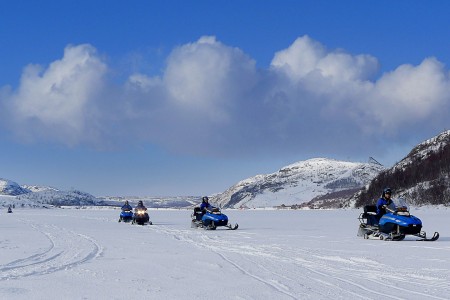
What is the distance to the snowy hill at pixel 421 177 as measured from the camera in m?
84.3

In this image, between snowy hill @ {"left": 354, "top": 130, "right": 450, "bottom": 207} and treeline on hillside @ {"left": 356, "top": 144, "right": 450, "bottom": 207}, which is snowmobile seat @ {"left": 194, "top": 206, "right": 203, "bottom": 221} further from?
snowy hill @ {"left": 354, "top": 130, "right": 450, "bottom": 207}

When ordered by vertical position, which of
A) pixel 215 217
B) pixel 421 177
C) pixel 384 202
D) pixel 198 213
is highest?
pixel 421 177

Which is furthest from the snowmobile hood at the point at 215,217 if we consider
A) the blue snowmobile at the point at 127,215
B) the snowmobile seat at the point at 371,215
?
the blue snowmobile at the point at 127,215

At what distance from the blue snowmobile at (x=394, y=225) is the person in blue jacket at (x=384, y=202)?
0.15m

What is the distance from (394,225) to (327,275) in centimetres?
964

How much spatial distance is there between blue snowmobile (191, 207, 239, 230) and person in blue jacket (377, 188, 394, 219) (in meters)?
7.72

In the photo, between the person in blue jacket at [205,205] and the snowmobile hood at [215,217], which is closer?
the snowmobile hood at [215,217]

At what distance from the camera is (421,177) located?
98.3 m

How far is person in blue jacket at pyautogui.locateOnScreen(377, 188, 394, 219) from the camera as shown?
64.0 ft

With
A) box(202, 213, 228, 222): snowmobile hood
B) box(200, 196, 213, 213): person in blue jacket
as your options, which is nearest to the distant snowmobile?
box(200, 196, 213, 213): person in blue jacket

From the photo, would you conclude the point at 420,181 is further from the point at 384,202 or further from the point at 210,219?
the point at 384,202

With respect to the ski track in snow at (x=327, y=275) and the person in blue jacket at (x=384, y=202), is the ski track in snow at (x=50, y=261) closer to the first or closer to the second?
the ski track in snow at (x=327, y=275)

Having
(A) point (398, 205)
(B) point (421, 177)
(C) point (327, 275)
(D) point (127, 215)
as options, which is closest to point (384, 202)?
(A) point (398, 205)

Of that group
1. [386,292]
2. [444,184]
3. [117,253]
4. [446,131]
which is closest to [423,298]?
[386,292]
